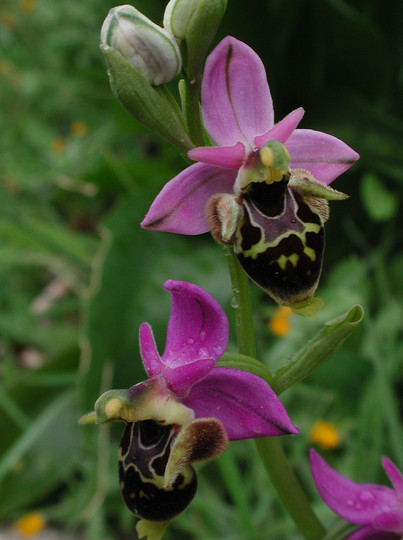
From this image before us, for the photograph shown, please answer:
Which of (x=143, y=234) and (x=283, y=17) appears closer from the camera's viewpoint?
(x=143, y=234)

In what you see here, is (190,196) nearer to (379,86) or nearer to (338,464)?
(338,464)

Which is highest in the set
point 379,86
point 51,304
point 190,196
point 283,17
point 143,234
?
point 190,196

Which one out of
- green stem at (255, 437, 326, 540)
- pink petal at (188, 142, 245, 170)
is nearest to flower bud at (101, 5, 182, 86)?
pink petal at (188, 142, 245, 170)

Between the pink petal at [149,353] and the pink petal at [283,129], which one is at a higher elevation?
the pink petal at [283,129]

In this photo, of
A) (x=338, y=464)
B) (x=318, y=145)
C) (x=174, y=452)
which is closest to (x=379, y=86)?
(x=338, y=464)

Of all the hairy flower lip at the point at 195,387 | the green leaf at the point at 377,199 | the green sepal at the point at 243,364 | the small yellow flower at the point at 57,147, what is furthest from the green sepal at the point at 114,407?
the small yellow flower at the point at 57,147

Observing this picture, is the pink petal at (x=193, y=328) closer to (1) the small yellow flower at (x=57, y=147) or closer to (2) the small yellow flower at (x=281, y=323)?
(2) the small yellow flower at (x=281, y=323)

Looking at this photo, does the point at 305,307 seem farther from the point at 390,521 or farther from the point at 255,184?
the point at 390,521
